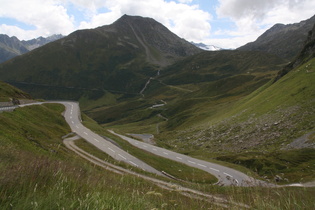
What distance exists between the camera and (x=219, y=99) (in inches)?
6786

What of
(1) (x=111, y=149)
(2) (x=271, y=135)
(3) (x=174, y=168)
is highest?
(1) (x=111, y=149)

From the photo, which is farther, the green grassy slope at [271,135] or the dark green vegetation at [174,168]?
the green grassy slope at [271,135]

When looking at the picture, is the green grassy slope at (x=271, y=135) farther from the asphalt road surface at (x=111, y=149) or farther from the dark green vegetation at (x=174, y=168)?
the asphalt road surface at (x=111, y=149)

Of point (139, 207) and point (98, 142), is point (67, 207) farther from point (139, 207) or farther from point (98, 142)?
point (98, 142)

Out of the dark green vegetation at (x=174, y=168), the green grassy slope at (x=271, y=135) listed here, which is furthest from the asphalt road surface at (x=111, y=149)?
the green grassy slope at (x=271, y=135)

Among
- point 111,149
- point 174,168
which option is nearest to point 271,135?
point 174,168

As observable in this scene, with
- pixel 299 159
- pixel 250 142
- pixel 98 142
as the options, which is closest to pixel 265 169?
pixel 299 159

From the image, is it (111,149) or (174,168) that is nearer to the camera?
(174,168)

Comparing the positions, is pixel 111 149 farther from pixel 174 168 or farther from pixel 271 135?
pixel 271 135

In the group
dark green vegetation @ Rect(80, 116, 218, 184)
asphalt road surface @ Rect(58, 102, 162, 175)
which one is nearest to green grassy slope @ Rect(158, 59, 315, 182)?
dark green vegetation @ Rect(80, 116, 218, 184)

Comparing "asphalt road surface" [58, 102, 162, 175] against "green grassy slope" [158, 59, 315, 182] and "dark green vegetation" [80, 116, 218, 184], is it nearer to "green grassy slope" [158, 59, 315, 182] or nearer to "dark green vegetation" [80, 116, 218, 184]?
"dark green vegetation" [80, 116, 218, 184]

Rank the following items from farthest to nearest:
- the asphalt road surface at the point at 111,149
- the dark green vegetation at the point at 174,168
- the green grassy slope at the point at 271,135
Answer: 1. the green grassy slope at the point at 271,135
2. the asphalt road surface at the point at 111,149
3. the dark green vegetation at the point at 174,168

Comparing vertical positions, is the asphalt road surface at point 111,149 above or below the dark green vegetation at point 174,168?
above

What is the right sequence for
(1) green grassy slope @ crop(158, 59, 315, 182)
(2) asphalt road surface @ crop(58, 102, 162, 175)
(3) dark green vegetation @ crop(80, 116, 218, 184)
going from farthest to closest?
(1) green grassy slope @ crop(158, 59, 315, 182)
(2) asphalt road surface @ crop(58, 102, 162, 175)
(3) dark green vegetation @ crop(80, 116, 218, 184)
